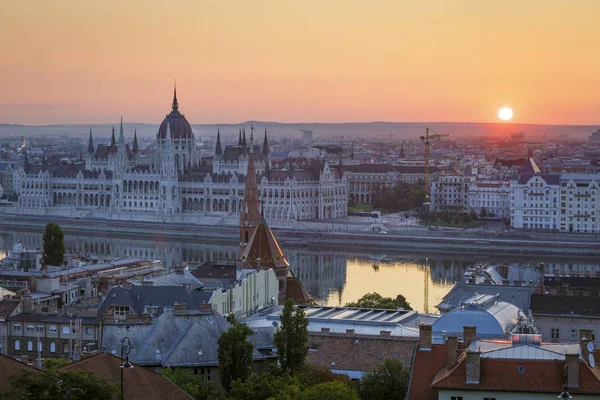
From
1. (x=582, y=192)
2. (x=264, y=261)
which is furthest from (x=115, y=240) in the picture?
(x=264, y=261)

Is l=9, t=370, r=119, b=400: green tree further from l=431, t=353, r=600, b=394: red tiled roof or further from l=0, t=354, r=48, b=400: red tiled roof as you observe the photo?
l=431, t=353, r=600, b=394: red tiled roof

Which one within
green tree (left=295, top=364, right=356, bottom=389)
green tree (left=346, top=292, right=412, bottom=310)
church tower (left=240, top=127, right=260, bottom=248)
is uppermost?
church tower (left=240, top=127, right=260, bottom=248)

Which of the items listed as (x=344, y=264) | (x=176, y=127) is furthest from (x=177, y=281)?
(x=176, y=127)

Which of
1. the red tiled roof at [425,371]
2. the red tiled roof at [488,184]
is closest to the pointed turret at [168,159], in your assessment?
the red tiled roof at [488,184]

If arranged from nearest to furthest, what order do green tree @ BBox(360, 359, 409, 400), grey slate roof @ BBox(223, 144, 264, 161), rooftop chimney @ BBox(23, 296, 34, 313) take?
green tree @ BBox(360, 359, 409, 400) < rooftop chimney @ BBox(23, 296, 34, 313) < grey slate roof @ BBox(223, 144, 264, 161)

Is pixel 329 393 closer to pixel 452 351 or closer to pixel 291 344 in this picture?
pixel 452 351

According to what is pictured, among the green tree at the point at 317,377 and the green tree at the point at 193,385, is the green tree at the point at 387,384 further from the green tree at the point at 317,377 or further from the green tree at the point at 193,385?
the green tree at the point at 193,385

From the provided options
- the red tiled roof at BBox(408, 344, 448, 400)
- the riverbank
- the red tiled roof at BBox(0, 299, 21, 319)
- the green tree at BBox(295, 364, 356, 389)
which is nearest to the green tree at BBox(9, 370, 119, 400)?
the red tiled roof at BBox(408, 344, 448, 400)

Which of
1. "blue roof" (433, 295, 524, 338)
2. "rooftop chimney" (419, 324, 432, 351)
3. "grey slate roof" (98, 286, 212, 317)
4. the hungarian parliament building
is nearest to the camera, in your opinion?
"rooftop chimney" (419, 324, 432, 351)
